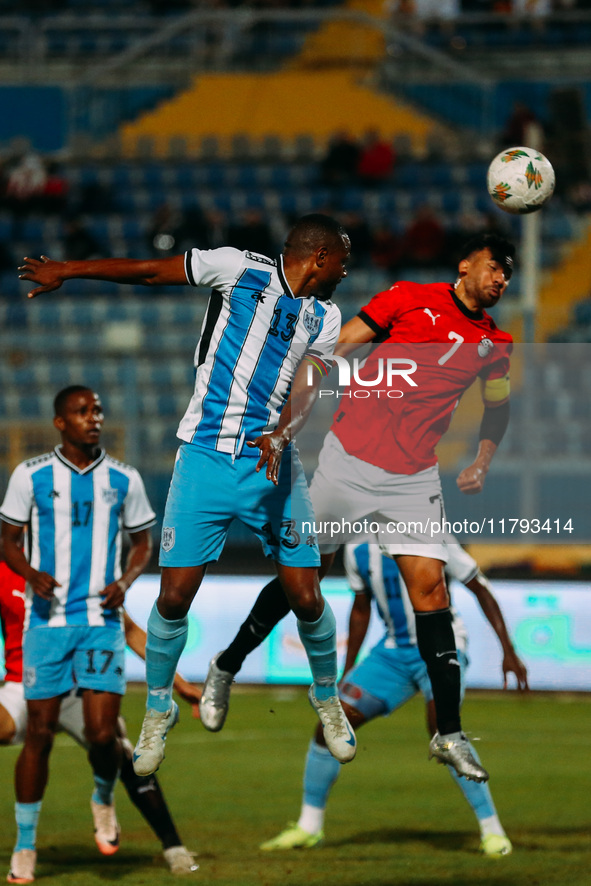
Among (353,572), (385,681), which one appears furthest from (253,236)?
(385,681)

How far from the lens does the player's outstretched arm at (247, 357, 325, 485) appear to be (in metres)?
5.04

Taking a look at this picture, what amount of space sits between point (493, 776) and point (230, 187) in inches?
474

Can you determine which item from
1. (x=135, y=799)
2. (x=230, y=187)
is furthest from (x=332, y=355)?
(x=230, y=187)

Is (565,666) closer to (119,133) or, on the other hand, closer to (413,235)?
(413,235)

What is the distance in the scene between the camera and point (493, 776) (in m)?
9.61

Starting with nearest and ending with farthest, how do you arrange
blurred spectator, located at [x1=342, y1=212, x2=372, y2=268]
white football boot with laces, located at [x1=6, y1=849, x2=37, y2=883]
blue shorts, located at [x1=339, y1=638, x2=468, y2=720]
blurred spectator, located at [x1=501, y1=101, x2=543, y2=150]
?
white football boot with laces, located at [x1=6, y1=849, x2=37, y2=883] → blue shorts, located at [x1=339, y1=638, x2=468, y2=720] → blurred spectator, located at [x1=342, y1=212, x2=372, y2=268] → blurred spectator, located at [x1=501, y1=101, x2=543, y2=150]

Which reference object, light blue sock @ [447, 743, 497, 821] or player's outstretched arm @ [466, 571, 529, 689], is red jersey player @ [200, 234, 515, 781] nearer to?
player's outstretched arm @ [466, 571, 529, 689]

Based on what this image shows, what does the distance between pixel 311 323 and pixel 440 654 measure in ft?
5.03

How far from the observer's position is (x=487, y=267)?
5.79 m

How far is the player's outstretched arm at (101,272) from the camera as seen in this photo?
5.06 metres

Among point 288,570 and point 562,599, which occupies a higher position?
point 288,570

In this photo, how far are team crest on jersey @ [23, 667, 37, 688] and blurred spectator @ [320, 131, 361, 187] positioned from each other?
522 inches

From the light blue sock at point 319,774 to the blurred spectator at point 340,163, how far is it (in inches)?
499

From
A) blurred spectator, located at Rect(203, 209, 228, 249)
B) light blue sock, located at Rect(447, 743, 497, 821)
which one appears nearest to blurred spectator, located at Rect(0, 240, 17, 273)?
blurred spectator, located at Rect(203, 209, 228, 249)
